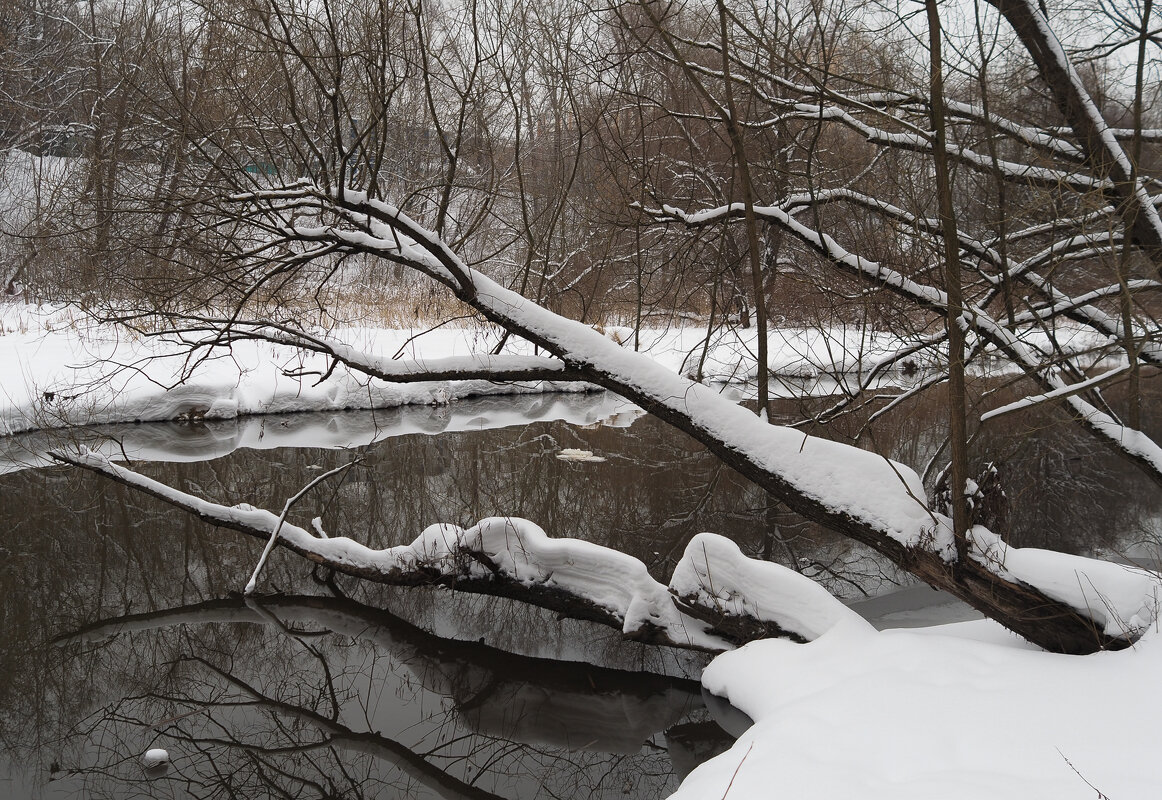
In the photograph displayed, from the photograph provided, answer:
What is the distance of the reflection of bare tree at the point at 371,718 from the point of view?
391cm

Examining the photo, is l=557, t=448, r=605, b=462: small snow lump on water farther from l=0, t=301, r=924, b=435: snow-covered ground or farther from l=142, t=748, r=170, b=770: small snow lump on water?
l=142, t=748, r=170, b=770: small snow lump on water

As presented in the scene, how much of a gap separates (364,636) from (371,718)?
0.98 meters

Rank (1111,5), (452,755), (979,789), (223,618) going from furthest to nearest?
(223,618) → (1111,5) → (452,755) → (979,789)

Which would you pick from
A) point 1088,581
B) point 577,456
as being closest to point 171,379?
point 577,456

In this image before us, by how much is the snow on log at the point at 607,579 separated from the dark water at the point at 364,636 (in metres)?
0.38

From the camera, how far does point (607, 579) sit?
482 centimetres

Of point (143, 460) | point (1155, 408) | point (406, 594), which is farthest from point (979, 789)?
point (1155, 408)

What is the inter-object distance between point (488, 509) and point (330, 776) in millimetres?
4037

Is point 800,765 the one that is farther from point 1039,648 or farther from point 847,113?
point 847,113

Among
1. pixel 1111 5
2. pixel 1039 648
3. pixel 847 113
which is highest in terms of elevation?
pixel 1111 5

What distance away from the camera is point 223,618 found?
5574 mm

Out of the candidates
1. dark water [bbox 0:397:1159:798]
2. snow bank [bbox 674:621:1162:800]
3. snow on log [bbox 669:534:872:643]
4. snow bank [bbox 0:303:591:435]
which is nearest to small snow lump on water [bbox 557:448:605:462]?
dark water [bbox 0:397:1159:798]

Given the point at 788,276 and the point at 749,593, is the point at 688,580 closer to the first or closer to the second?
the point at 749,593

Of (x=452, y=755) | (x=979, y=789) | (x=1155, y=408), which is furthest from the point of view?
(x=1155, y=408)
